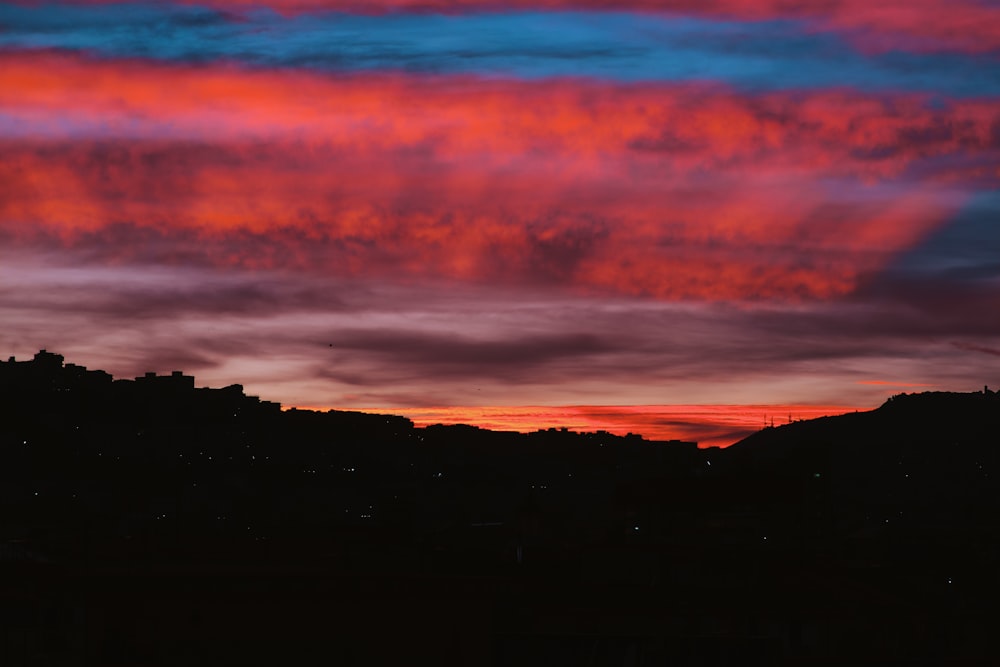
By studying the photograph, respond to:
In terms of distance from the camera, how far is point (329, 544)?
41.3m

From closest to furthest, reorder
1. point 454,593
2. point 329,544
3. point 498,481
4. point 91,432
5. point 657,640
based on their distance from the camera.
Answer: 1. point 657,640
2. point 454,593
3. point 329,544
4. point 91,432
5. point 498,481

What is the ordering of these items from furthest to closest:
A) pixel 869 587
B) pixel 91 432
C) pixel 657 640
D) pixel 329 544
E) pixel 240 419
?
pixel 240 419 < pixel 91 432 < pixel 329 544 < pixel 869 587 < pixel 657 640

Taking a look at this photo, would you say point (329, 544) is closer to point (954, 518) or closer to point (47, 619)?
point (47, 619)

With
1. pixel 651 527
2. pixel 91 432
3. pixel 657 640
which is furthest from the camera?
pixel 91 432

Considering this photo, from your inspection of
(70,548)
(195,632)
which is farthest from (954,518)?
(195,632)

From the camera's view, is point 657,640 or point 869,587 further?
point 869,587

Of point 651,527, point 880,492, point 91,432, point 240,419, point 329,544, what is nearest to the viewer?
point 329,544

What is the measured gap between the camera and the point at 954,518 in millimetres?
136125

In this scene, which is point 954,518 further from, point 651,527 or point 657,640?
point 657,640

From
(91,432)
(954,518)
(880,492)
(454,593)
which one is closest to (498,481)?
(91,432)

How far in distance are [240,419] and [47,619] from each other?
123 meters

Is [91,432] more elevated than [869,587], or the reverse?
[91,432]

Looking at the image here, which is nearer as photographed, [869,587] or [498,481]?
[869,587]

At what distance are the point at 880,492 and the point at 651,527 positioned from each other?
12105 cm
